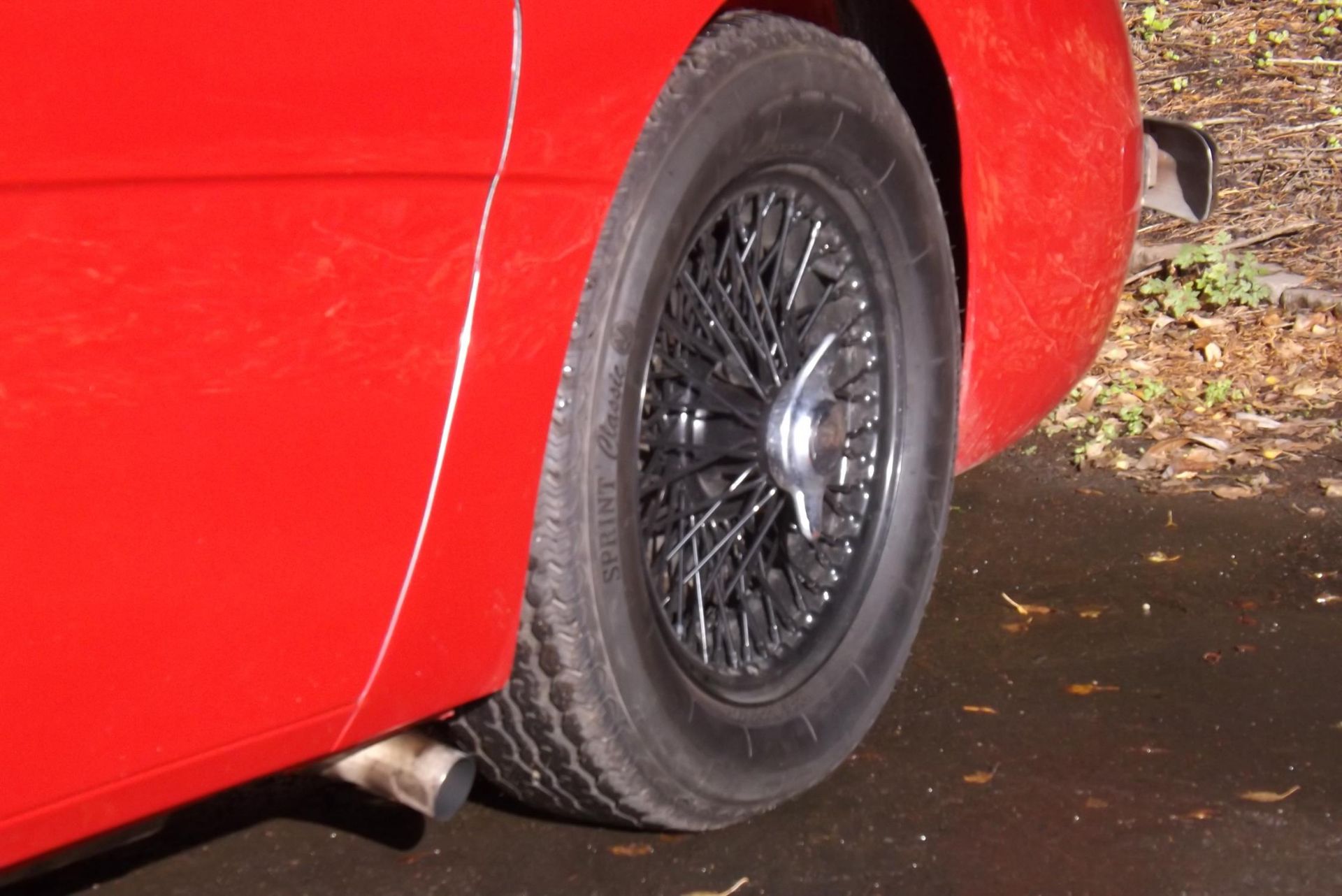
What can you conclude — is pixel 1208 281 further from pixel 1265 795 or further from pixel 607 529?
pixel 607 529

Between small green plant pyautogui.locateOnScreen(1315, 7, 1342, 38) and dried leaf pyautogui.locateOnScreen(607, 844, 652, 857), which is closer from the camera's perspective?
dried leaf pyautogui.locateOnScreen(607, 844, 652, 857)

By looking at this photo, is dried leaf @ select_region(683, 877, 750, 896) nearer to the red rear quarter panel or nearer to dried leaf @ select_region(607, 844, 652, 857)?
dried leaf @ select_region(607, 844, 652, 857)

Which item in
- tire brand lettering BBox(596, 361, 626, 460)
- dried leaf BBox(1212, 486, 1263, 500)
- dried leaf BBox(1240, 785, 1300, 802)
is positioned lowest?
dried leaf BBox(1212, 486, 1263, 500)

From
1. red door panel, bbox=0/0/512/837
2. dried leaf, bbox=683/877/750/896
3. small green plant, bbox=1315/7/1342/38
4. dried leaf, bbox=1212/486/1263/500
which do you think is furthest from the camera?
small green plant, bbox=1315/7/1342/38

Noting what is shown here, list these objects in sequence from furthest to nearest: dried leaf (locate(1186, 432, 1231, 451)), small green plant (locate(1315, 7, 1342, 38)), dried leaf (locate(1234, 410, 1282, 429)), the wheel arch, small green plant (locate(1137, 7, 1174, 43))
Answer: small green plant (locate(1137, 7, 1174, 43)), small green plant (locate(1315, 7, 1342, 38)), dried leaf (locate(1234, 410, 1282, 429)), dried leaf (locate(1186, 432, 1231, 451)), the wheel arch

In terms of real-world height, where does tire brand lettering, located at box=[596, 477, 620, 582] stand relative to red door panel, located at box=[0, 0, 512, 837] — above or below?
below

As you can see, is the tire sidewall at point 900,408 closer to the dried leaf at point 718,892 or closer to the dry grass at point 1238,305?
the dried leaf at point 718,892

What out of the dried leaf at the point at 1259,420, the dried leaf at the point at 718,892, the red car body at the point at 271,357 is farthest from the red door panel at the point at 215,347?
the dried leaf at the point at 1259,420

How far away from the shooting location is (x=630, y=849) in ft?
7.88

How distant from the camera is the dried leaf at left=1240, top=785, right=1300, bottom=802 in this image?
8.21 ft

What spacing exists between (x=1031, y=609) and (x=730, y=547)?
3.42ft

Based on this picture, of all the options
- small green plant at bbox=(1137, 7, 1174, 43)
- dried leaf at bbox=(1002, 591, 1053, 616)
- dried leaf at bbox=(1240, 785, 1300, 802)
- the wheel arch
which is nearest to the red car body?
the wheel arch

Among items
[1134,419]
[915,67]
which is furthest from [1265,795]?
[1134,419]

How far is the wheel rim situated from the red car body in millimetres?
429
